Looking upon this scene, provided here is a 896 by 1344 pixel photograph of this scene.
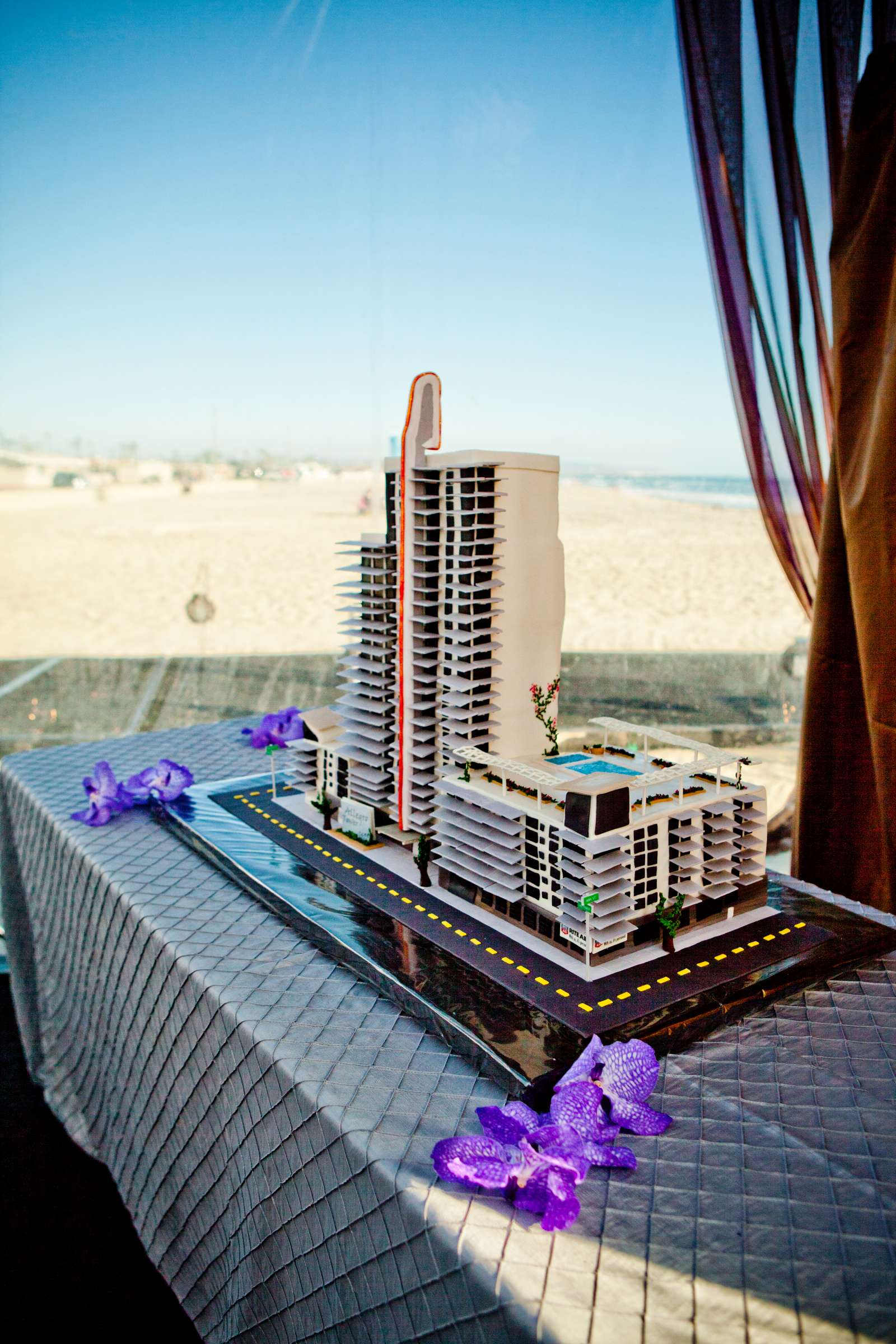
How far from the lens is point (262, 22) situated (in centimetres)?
284

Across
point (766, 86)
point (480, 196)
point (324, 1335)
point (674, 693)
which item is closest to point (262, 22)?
point (480, 196)

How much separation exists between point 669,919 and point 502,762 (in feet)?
1.12

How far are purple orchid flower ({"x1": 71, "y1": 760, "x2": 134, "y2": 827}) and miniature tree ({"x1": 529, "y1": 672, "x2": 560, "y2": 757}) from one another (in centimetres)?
100

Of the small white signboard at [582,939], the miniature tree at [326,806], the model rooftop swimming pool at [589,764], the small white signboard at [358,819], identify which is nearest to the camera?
the small white signboard at [582,939]

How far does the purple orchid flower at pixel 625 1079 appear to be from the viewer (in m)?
1.00

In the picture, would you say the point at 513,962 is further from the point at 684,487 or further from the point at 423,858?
the point at 684,487

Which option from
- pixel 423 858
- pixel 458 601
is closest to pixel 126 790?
pixel 423 858

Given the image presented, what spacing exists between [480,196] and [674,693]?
190 centimetres

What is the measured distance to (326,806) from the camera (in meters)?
1.83

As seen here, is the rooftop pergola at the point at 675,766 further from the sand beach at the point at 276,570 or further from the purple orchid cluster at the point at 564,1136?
the sand beach at the point at 276,570

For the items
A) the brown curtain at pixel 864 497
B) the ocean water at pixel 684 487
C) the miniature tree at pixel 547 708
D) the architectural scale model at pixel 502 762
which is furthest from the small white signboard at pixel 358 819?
the ocean water at pixel 684 487

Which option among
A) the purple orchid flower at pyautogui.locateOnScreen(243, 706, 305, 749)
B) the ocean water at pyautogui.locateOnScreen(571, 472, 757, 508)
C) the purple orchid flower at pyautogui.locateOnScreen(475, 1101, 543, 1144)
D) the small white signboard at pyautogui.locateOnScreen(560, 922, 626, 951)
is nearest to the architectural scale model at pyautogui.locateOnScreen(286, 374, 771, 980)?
the small white signboard at pyautogui.locateOnScreen(560, 922, 626, 951)

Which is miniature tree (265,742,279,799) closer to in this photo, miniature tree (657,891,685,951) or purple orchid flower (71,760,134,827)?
purple orchid flower (71,760,134,827)

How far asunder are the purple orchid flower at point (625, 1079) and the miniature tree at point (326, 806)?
34.2 inches
